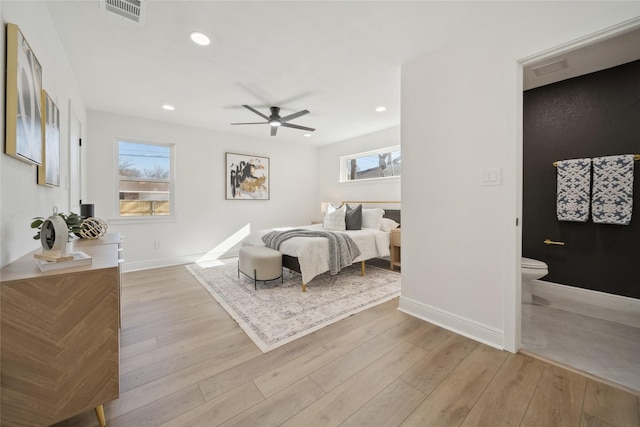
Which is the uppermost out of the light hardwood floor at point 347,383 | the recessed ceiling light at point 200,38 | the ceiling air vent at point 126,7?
the recessed ceiling light at point 200,38

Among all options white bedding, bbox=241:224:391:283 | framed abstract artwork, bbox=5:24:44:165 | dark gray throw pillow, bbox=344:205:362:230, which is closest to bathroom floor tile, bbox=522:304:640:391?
white bedding, bbox=241:224:391:283

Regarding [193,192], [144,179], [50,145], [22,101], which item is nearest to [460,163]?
[22,101]

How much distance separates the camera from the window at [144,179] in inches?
162

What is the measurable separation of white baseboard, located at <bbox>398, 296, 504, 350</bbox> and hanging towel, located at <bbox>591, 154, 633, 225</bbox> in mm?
1752

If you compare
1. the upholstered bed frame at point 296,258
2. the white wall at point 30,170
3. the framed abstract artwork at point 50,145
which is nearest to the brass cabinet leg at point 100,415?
the white wall at point 30,170

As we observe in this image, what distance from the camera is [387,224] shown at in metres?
4.25

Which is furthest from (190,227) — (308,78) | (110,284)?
(110,284)

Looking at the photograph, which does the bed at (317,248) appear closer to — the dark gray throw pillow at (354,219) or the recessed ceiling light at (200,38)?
the dark gray throw pillow at (354,219)

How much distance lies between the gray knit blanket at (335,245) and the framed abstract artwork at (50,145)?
2.24m

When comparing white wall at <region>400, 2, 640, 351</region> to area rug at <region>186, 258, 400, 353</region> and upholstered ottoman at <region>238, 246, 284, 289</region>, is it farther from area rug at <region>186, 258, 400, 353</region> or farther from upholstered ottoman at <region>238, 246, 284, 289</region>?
upholstered ottoman at <region>238, 246, 284, 289</region>

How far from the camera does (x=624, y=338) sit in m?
2.02

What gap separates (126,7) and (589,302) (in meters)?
4.85

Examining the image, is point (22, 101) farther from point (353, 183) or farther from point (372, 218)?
point (353, 183)

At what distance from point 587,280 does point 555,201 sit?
2.85ft
